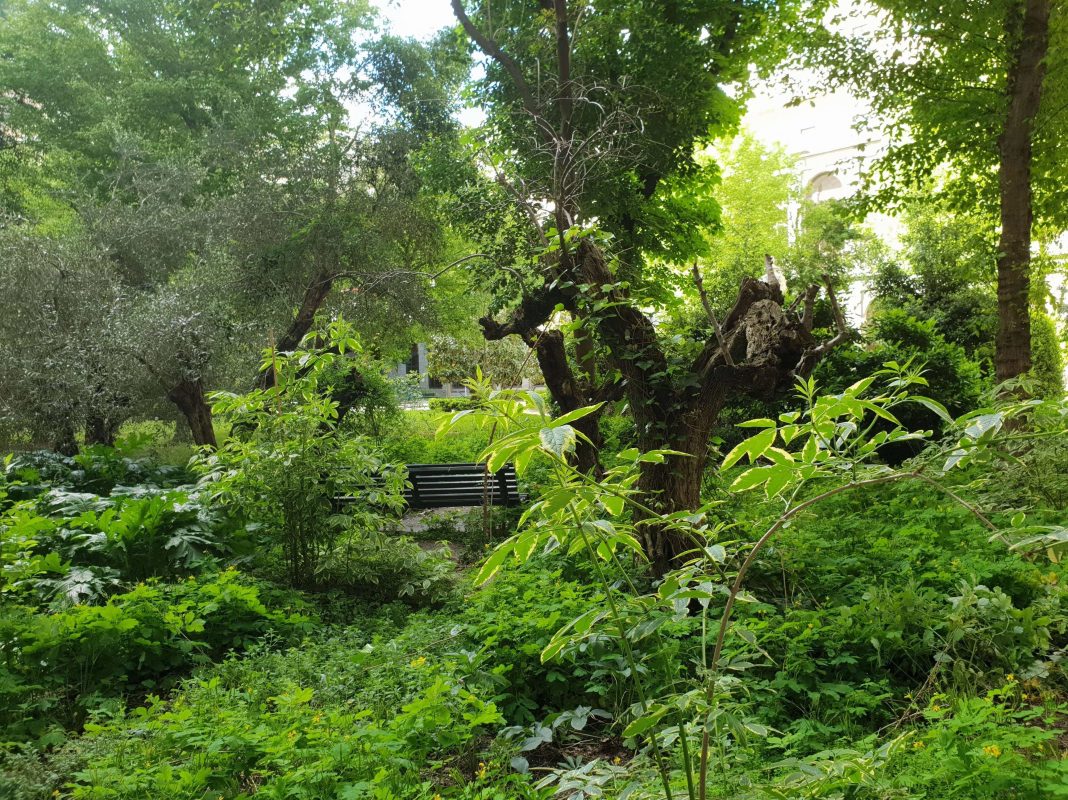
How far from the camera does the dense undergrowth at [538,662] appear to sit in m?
2.23

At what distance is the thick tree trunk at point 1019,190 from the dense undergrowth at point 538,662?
222cm

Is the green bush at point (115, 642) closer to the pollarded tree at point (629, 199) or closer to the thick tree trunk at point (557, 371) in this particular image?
the pollarded tree at point (629, 199)

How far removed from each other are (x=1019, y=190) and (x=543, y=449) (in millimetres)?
7813

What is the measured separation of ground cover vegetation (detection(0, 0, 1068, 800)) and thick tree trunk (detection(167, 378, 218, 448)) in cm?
6

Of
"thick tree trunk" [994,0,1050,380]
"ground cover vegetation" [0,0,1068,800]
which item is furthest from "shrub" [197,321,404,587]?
"thick tree trunk" [994,0,1050,380]

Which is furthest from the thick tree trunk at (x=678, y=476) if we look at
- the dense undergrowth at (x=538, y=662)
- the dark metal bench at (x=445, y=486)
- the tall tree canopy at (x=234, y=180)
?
the tall tree canopy at (x=234, y=180)

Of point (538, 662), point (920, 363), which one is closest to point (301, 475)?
point (538, 662)

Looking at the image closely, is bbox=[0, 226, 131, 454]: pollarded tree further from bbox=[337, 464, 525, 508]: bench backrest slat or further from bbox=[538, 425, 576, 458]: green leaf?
Answer: bbox=[538, 425, 576, 458]: green leaf

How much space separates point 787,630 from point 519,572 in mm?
2133

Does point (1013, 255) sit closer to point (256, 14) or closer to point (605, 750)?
point (605, 750)

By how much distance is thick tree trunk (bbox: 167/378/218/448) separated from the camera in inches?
518

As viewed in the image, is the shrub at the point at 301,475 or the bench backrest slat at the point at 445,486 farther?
the bench backrest slat at the point at 445,486

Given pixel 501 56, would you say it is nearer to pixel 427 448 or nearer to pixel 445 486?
pixel 445 486

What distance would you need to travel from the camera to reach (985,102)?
25.2ft
